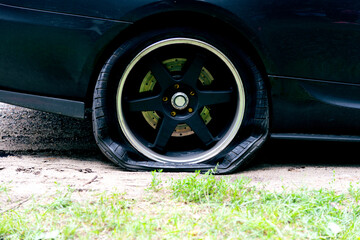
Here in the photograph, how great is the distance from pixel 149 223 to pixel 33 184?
809 mm

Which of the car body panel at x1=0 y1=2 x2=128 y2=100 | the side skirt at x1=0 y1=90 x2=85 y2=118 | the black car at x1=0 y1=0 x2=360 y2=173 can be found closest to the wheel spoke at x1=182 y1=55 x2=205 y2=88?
the black car at x1=0 y1=0 x2=360 y2=173

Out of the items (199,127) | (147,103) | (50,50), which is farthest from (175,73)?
(50,50)

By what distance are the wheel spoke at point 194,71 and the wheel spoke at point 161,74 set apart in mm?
92

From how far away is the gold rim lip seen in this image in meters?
2.64

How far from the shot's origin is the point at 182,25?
262cm

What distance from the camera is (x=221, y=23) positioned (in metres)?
2.59

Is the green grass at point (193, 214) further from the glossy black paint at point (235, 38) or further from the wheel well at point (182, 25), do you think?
the wheel well at point (182, 25)

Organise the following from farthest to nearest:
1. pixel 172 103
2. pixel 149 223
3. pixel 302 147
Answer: pixel 302 147, pixel 172 103, pixel 149 223

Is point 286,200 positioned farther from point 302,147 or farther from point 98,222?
point 302,147

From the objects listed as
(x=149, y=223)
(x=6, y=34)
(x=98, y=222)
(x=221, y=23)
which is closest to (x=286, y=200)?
(x=149, y=223)

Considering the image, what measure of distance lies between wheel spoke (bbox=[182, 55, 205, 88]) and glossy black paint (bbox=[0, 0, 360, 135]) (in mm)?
242

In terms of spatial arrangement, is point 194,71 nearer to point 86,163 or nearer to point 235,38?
point 235,38

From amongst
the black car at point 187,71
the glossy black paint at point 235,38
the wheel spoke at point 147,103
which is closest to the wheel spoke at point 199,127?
the black car at point 187,71

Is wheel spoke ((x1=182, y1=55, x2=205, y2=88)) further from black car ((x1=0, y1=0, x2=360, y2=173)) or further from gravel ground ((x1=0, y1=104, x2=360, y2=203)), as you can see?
gravel ground ((x1=0, y1=104, x2=360, y2=203))
